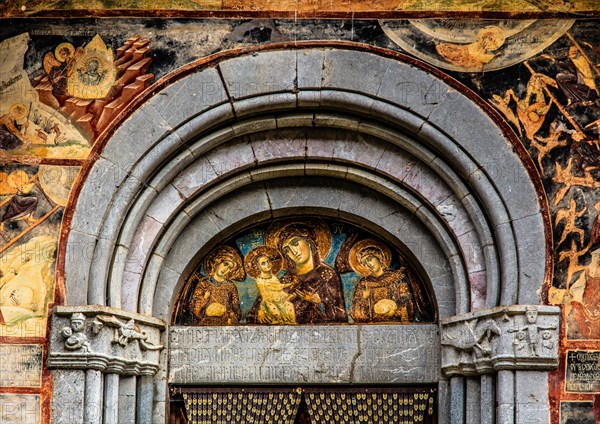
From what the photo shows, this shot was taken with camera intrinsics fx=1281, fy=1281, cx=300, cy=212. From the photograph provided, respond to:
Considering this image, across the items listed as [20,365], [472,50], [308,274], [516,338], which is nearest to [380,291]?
[308,274]

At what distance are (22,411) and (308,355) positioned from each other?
8.80 feet

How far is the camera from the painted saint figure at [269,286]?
40.4ft

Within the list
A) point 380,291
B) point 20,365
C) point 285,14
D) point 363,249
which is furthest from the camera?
point 363,249

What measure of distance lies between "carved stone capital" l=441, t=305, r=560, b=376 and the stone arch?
0.46 ft

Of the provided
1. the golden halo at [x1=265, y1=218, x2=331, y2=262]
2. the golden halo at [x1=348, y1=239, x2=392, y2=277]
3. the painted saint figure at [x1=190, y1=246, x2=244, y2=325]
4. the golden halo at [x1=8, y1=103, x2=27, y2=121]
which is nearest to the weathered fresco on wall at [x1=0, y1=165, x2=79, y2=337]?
the golden halo at [x1=8, y1=103, x2=27, y2=121]

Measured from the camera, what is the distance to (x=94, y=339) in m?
11.3

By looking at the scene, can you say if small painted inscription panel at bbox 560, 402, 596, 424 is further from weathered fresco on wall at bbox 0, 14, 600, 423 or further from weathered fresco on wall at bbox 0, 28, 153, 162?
weathered fresco on wall at bbox 0, 28, 153, 162

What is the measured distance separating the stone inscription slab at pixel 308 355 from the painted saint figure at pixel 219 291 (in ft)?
0.69

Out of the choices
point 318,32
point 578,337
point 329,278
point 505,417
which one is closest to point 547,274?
point 578,337

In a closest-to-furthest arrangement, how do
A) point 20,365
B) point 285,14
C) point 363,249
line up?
point 20,365 < point 285,14 < point 363,249

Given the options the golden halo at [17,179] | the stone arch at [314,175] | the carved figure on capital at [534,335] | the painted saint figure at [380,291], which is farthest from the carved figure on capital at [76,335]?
the carved figure on capital at [534,335]

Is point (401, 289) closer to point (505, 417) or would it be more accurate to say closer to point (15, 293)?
point (505, 417)

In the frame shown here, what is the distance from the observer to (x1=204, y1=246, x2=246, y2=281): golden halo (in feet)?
40.9

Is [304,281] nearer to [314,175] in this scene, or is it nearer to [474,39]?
[314,175]
